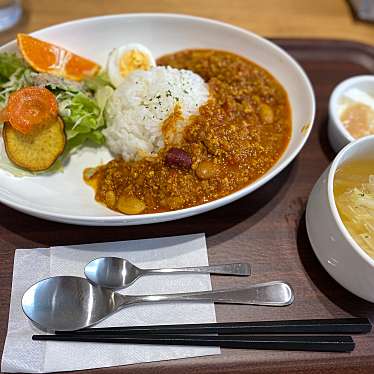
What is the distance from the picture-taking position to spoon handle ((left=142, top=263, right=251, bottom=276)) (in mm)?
1590

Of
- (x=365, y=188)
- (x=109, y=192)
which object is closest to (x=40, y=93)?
(x=109, y=192)

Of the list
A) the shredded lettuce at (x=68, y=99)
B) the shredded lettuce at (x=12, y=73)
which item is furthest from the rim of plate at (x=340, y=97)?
the shredded lettuce at (x=12, y=73)

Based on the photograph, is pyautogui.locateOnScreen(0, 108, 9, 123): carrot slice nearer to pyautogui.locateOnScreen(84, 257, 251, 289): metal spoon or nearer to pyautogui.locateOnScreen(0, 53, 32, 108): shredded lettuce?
pyautogui.locateOnScreen(0, 53, 32, 108): shredded lettuce

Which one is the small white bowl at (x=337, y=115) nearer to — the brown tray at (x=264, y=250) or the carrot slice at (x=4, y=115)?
the brown tray at (x=264, y=250)

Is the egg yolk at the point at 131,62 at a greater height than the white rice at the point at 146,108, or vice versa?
the egg yolk at the point at 131,62

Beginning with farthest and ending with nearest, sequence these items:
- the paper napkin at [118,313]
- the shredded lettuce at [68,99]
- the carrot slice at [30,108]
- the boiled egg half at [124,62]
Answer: the boiled egg half at [124,62]
the shredded lettuce at [68,99]
the carrot slice at [30,108]
the paper napkin at [118,313]

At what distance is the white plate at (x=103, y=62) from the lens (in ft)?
5.42

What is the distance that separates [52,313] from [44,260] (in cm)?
26

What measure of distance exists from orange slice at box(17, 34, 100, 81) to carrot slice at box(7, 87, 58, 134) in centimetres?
27

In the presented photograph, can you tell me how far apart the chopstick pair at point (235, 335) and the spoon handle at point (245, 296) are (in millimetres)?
82

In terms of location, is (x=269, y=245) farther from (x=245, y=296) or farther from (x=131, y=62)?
(x=131, y=62)

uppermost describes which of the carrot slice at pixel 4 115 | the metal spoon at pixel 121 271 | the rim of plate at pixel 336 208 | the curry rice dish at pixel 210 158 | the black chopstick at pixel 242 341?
the carrot slice at pixel 4 115

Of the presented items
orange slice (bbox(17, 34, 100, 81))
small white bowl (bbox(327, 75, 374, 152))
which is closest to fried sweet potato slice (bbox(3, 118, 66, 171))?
orange slice (bbox(17, 34, 100, 81))

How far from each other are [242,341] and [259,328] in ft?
0.26
